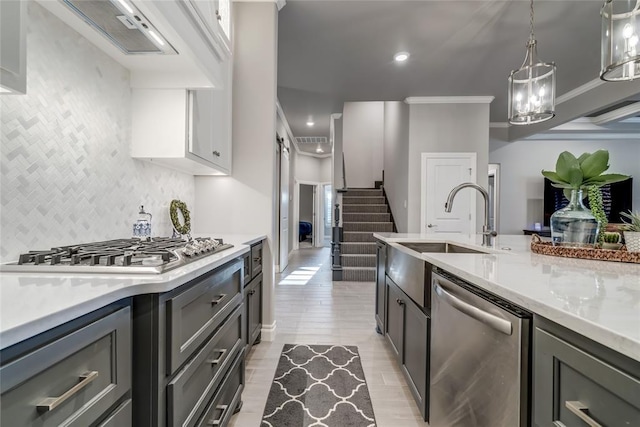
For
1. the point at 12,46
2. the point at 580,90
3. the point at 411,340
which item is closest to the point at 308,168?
the point at 580,90

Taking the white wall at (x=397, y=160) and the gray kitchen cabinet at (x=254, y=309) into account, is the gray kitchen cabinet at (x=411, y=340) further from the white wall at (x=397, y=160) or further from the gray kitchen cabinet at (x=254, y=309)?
the white wall at (x=397, y=160)

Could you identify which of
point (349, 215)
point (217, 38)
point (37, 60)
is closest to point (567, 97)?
point (349, 215)

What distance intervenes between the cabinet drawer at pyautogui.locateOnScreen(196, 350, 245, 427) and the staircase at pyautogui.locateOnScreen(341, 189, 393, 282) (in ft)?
11.6

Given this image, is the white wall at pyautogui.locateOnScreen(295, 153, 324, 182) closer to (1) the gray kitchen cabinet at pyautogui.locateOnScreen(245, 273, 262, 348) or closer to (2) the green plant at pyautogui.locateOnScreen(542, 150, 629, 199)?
(1) the gray kitchen cabinet at pyautogui.locateOnScreen(245, 273, 262, 348)

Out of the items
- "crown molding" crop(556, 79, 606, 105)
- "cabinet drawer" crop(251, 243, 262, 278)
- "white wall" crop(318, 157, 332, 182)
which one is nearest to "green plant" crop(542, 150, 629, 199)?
"cabinet drawer" crop(251, 243, 262, 278)

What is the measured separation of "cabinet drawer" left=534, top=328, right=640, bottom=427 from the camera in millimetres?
510

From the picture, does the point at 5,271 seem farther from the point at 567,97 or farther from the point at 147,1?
the point at 567,97

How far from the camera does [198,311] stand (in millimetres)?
1087

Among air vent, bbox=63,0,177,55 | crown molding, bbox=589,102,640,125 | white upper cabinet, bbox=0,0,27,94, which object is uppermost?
crown molding, bbox=589,102,640,125

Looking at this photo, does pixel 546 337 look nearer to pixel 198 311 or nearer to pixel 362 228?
pixel 198 311

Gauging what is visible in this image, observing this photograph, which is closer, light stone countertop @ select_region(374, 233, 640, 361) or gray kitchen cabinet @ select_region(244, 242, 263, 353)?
light stone countertop @ select_region(374, 233, 640, 361)

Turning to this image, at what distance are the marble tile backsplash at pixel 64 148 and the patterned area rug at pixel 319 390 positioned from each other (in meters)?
1.35

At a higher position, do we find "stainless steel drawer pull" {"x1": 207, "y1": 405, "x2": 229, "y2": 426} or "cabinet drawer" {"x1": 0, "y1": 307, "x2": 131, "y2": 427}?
"cabinet drawer" {"x1": 0, "y1": 307, "x2": 131, "y2": 427}

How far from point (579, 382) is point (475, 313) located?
37 cm
